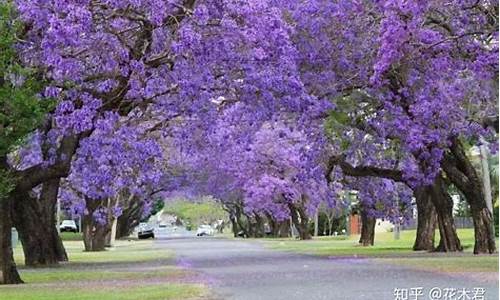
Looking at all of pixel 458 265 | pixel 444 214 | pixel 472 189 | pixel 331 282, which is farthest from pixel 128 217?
pixel 331 282

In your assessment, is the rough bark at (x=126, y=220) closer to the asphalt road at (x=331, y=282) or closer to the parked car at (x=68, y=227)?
the parked car at (x=68, y=227)

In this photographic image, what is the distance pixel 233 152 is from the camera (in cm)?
3969

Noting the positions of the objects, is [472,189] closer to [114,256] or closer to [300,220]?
[114,256]

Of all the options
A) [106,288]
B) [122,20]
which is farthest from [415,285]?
[122,20]

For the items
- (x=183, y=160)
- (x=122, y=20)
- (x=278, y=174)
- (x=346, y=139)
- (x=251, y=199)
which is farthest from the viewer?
(x=251, y=199)

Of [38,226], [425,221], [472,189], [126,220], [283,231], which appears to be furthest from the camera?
[283,231]

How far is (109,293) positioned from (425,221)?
21644 mm

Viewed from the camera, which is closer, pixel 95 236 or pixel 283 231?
pixel 95 236

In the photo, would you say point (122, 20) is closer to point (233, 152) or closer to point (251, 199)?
point (233, 152)

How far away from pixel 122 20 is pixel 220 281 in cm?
626

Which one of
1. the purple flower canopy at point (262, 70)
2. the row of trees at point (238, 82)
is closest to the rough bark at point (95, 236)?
the row of trees at point (238, 82)

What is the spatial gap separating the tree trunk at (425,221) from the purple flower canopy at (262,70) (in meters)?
8.10

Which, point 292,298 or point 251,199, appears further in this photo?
point 251,199

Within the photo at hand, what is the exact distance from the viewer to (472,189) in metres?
28.4
